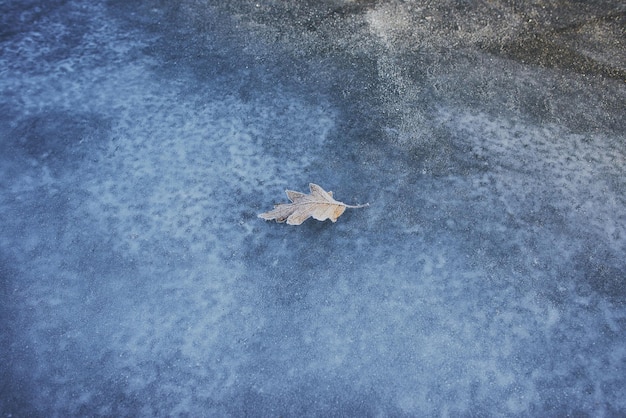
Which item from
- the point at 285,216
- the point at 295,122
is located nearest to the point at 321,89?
the point at 295,122

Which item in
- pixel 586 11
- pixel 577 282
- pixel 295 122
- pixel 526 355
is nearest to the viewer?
pixel 526 355

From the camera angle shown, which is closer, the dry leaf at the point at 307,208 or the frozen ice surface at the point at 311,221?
the frozen ice surface at the point at 311,221

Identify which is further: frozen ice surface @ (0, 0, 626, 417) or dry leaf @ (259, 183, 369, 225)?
dry leaf @ (259, 183, 369, 225)

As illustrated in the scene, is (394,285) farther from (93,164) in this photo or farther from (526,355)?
(93,164)

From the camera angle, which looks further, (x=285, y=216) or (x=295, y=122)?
(x=295, y=122)
